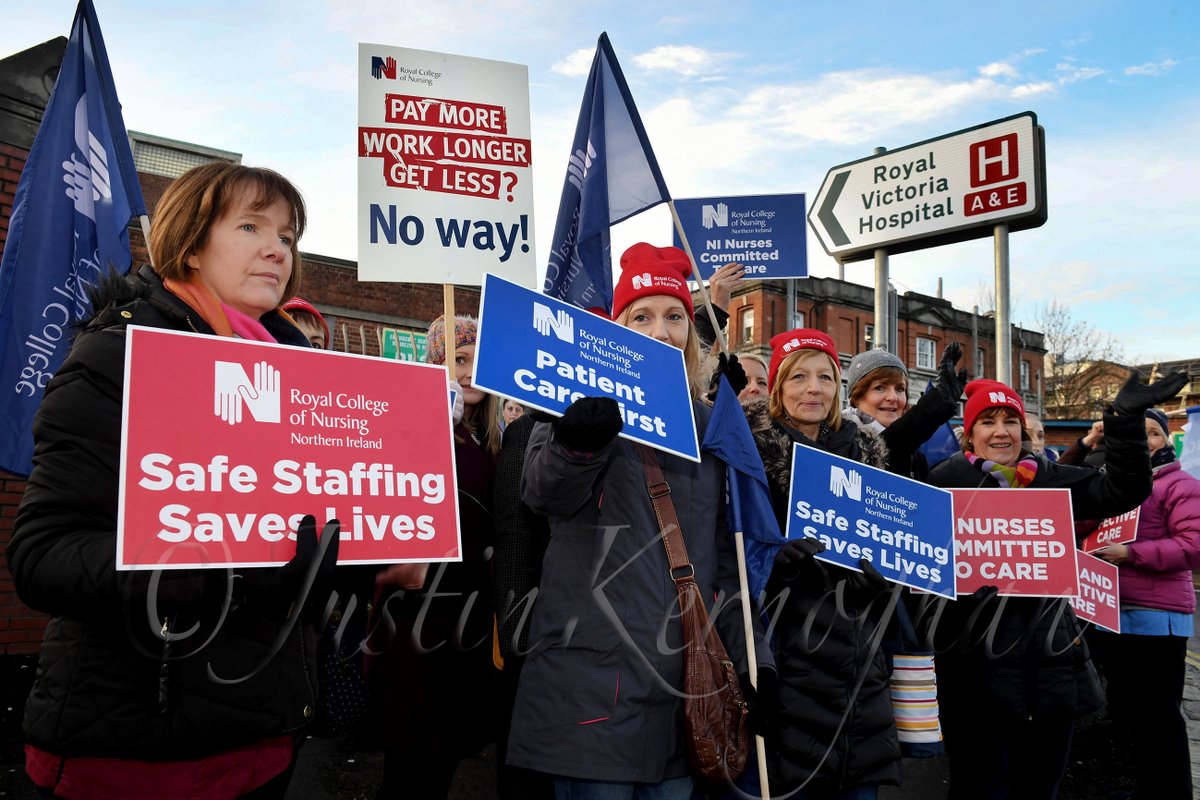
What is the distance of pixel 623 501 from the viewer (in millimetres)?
2270

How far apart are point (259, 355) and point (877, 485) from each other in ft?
7.48

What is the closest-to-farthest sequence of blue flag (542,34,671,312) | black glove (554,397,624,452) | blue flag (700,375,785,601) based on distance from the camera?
black glove (554,397,624,452) → blue flag (700,375,785,601) → blue flag (542,34,671,312)

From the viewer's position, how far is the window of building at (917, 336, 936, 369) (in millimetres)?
49406

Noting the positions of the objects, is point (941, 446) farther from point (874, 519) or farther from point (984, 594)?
point (874, 519)

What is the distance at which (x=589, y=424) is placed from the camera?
6.51 ft

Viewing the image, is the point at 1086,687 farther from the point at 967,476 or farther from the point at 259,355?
the point at 259,355

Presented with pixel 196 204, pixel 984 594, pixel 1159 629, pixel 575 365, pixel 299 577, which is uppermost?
pixel 196 204

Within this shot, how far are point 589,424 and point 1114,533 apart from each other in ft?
13.4

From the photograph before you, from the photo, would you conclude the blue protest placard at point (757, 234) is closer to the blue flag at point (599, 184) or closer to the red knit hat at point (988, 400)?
the red knit hat at point (988, 400)

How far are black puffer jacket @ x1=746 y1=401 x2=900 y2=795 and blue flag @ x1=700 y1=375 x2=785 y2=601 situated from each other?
12.2 inches

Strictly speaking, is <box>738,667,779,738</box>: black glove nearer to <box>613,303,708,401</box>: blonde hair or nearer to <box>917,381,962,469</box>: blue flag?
<box>613,303,708,401</box>: blonde hair

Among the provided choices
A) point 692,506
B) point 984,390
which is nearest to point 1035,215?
point 984,390

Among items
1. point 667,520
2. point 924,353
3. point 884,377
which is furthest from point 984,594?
point 924,353

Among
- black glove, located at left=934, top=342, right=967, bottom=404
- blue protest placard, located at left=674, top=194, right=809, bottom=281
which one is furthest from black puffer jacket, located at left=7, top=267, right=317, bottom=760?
blue protest placard, located at left=674, top=194, right=809, bottom=281
